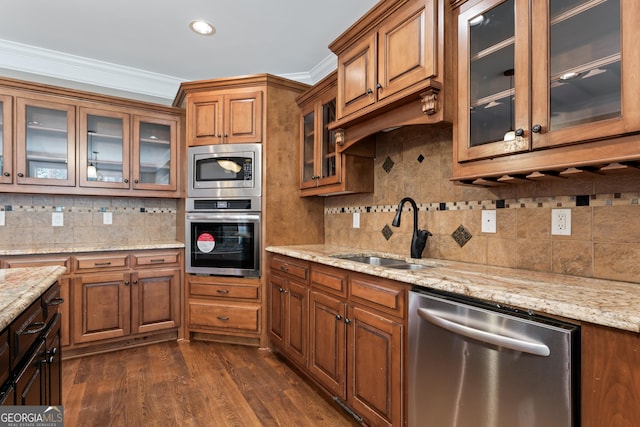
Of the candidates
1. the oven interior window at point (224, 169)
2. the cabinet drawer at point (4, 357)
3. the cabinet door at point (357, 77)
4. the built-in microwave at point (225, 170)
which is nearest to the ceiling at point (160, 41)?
the cabinet door at point (357, 77)

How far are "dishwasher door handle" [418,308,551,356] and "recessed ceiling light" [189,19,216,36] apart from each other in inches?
102

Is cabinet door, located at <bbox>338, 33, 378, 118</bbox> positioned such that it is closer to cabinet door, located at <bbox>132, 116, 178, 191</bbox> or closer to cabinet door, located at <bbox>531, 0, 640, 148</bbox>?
cabinet door, located at <bbox>531, 0, 640, 148</bbox>

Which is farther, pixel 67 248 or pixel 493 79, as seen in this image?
pixel 67 248

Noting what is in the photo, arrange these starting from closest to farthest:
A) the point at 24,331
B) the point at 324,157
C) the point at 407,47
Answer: the point at 24,331 < the point at 407,47 < the point at 324,157

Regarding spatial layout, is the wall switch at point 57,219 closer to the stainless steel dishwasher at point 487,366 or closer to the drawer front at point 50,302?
the drawer front at point 50,302

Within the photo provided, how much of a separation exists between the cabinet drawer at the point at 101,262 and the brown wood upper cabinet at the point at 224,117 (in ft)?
3.85

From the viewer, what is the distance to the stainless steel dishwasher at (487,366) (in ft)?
3.27

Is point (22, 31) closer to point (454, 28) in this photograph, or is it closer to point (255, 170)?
point (255, 170)

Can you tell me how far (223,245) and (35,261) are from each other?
1403 millimetres

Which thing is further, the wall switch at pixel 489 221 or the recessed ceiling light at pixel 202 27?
the recessed ceiling light at pixel 202 27

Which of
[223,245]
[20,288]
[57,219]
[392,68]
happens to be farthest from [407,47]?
[57,219]

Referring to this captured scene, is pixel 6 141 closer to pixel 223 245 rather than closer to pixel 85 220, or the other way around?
pixel 85 220

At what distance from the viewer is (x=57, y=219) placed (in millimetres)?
3188

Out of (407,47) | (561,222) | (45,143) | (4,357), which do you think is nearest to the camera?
A: (4,357)
